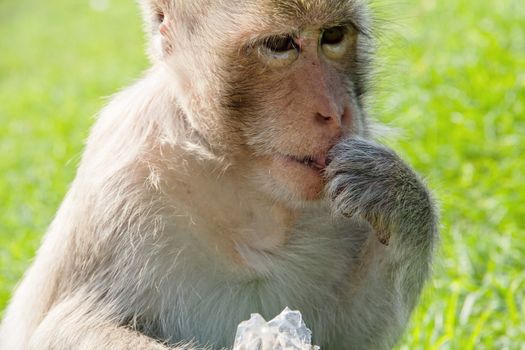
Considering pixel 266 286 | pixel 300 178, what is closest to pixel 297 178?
pixel 300 178

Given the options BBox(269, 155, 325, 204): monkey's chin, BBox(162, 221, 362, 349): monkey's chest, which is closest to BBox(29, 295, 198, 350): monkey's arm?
BBox(162, 221, 362, 349): monkey's chest

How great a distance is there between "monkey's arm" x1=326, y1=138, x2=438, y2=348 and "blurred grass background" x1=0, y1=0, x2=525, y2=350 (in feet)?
1.54

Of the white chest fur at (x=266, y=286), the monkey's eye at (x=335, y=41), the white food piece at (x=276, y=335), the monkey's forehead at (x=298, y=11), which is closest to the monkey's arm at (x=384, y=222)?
the white chest fur at (x=266, y=286)

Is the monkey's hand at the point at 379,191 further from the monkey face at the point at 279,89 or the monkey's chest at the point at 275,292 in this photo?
the monkey's chest at the point at 275,292

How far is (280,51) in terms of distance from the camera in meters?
3.04

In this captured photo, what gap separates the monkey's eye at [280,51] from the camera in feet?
9.97

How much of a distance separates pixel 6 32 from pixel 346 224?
51.0ft

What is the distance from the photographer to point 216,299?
11.3 ft

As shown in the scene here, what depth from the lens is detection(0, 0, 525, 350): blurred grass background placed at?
455cm

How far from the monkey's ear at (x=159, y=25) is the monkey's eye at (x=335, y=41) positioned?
0.62m

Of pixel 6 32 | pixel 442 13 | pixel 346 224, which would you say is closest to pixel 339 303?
pixel 346 224

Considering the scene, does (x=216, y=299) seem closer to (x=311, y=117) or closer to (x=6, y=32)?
(x=311, y=117)

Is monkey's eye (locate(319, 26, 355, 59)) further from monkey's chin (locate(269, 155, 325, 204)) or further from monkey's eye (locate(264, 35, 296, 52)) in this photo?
monkey's chin (locate(269, 155, 325, 204))

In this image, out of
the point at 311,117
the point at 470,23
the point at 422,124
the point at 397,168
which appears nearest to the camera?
the point at 311,117
